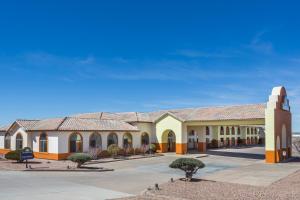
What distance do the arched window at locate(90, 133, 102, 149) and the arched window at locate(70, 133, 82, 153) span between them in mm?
1397

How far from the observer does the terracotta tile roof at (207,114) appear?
1370 inches

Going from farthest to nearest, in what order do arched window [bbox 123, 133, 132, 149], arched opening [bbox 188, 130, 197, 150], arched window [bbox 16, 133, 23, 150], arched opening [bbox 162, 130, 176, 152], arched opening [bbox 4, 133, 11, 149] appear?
arched opening [bbox 188, 130, 197, 150], arched opening [bbox 162, 130, 176, 152], arched opening [bbox 4, 133, 11, 149], arched window [bbox 123, 133, 132, 149], arched window [bbox 16, 133, 23, 150]

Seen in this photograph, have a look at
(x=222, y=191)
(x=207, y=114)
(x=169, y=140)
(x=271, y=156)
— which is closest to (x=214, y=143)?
(x=169, y=140)

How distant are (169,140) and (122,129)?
7773 millimetres

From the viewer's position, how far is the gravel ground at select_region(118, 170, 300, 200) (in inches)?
599

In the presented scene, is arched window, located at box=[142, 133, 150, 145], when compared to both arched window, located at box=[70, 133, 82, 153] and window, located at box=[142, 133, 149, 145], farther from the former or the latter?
arched window, located at box=[70, 133, 82, 153]

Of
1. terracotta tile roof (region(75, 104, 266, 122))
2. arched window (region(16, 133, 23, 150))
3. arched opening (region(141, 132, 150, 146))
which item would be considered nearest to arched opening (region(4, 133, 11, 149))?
arched window (region(16, 133, 23, 150))

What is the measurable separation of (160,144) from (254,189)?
24929mm

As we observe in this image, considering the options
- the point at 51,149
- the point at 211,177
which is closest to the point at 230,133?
the point at 51,149

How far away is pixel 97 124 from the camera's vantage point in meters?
36.8

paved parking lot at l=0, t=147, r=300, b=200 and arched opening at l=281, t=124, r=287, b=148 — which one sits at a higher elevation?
arched opening at l=281, t=124, r=287, b=148

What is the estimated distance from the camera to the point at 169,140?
4341 centimetres

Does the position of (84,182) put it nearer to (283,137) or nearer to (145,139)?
(283,137)

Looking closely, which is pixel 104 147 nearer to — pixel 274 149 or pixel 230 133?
pixel 274 149
